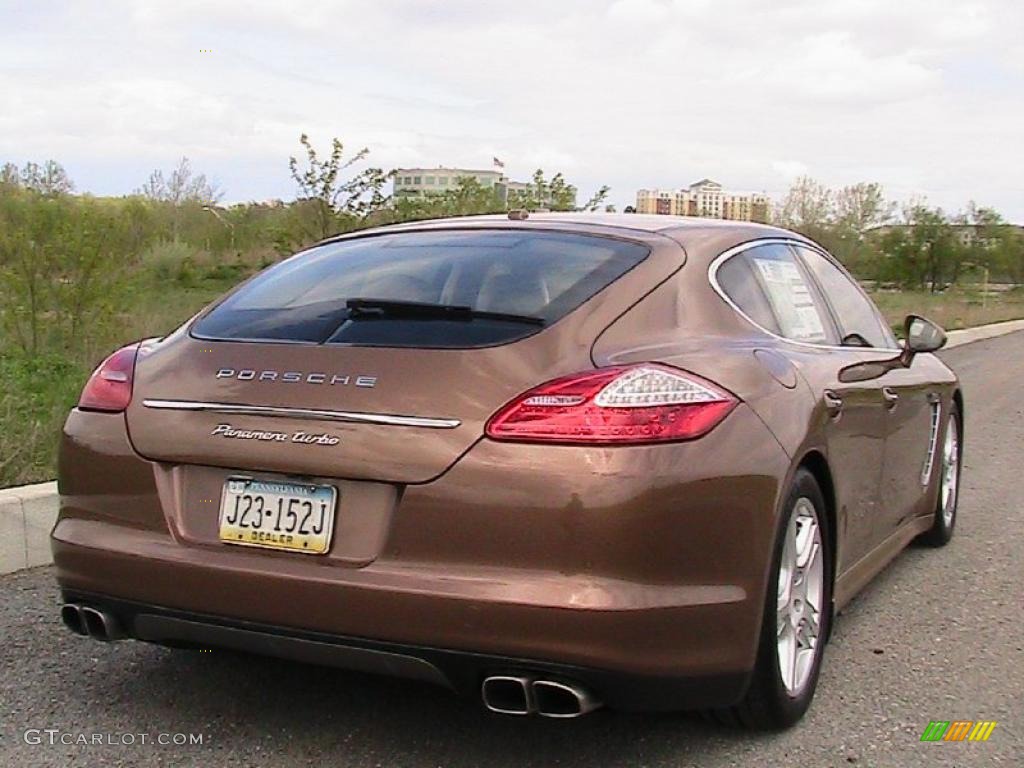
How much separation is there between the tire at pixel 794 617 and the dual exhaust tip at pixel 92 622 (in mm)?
1741

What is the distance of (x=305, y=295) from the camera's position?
11.9 feet

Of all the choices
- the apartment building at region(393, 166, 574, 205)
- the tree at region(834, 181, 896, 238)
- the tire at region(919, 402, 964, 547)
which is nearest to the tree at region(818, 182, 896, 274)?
the tree at region(834, 181, 896, 238)

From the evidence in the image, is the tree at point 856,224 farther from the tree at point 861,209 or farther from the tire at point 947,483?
the tire at point 947,483

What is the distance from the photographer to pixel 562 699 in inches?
115

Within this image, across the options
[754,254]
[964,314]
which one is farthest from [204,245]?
[754,254]

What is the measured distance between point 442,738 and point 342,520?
836 millimetres

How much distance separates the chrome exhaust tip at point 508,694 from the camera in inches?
114

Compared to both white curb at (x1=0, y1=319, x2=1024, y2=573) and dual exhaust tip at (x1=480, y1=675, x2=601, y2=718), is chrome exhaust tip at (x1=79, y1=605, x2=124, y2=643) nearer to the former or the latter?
dual exhaust tip at (x1=480, y1=675, x2=601, y2=718)

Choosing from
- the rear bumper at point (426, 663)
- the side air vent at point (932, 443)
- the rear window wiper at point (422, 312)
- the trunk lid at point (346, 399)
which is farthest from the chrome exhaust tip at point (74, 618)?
the side air vent at point (932, 443)

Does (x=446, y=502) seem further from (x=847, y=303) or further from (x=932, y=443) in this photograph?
(x=932, y=443)

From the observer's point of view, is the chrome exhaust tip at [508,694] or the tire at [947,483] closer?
the chrome exhaust tip at [508,694]

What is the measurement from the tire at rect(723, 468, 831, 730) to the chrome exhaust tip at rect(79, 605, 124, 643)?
1738 millimetres

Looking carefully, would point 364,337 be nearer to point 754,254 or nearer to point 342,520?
point 342,520

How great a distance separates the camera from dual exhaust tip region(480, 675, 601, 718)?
9.50 ft
